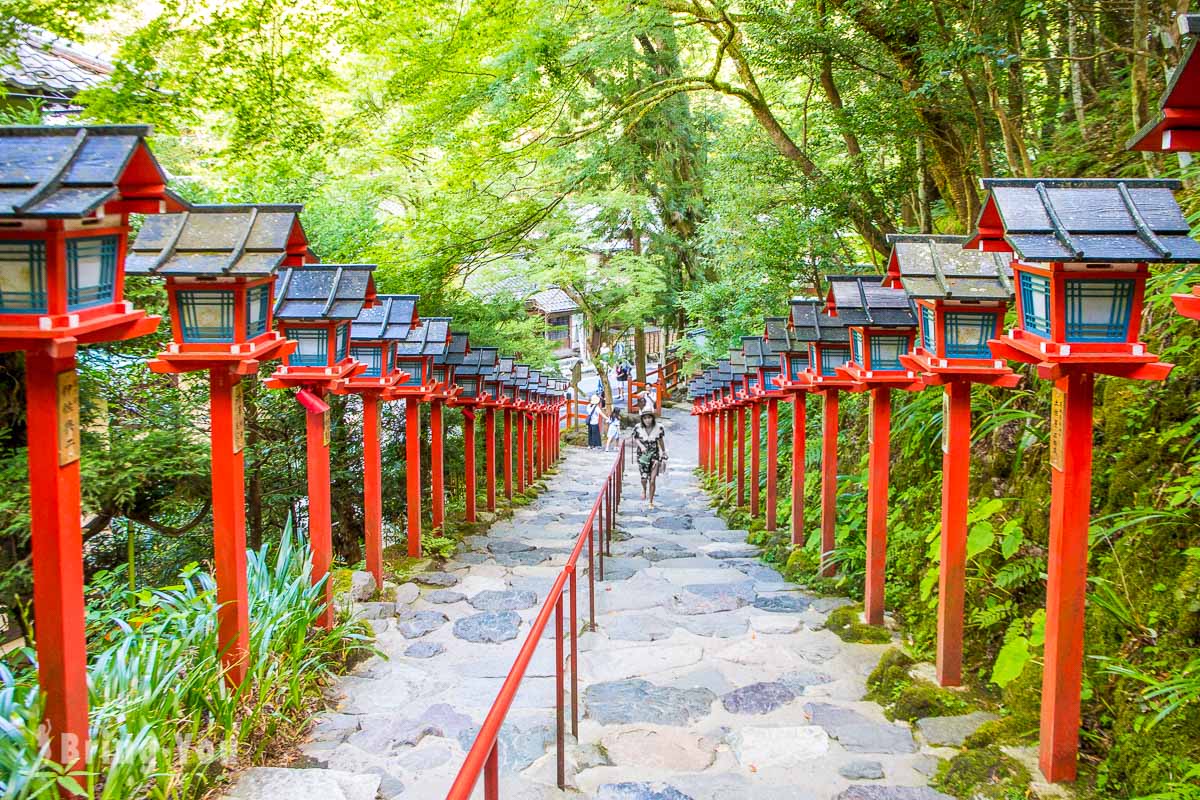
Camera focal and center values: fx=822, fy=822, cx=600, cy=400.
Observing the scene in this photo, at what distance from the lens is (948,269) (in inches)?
208

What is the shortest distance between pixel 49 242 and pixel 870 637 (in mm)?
5864

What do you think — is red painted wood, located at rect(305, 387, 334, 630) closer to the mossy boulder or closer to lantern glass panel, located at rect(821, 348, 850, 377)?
the mossy boulder

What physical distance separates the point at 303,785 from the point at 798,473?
6.64 meters

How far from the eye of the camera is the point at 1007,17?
22.3ft

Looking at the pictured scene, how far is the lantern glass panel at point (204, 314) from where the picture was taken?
4.84 m

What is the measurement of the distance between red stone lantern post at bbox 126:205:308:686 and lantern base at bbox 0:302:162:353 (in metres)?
1.11

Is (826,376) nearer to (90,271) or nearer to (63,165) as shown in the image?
(90,271)

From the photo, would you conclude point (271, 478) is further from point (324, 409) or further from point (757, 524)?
point (757, 524)

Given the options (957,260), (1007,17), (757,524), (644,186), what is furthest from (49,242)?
(644,186)

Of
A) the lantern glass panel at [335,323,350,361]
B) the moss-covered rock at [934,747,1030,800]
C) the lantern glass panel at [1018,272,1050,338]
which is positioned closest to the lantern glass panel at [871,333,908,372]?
the lantern glass panel at [1018,272,1050,338]

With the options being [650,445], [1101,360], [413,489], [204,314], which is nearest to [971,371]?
[1101,360]

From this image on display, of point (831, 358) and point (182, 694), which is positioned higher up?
point (831, 358)

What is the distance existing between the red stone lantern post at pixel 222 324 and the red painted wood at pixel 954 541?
13.8 ft

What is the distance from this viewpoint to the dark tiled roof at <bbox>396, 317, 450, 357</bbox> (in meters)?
9.44
